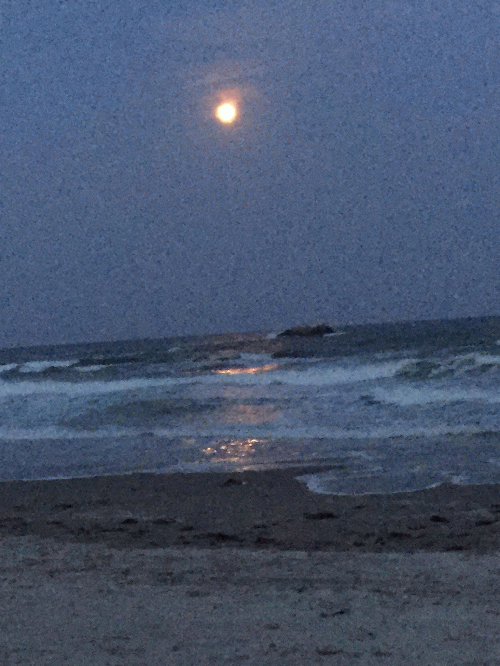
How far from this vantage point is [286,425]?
37.3ft

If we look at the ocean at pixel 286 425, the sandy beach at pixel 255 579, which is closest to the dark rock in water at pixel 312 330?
the ocean at pixel 286 425

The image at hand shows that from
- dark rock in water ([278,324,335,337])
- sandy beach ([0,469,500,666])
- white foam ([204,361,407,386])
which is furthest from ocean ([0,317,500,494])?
dark rock in water ([278,324,335,337])

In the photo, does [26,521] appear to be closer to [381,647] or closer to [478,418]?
[381,647]

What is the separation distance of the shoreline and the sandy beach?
20mm

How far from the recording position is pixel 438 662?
2.79m

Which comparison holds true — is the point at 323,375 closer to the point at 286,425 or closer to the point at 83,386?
the point at 83,386

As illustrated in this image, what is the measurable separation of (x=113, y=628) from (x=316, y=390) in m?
13.5

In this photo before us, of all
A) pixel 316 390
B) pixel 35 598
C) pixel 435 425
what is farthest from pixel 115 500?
pixel 316 390

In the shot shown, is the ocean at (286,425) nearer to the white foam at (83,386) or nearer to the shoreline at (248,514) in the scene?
the white foam at (83,386)

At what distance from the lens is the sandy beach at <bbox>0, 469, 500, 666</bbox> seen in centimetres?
300

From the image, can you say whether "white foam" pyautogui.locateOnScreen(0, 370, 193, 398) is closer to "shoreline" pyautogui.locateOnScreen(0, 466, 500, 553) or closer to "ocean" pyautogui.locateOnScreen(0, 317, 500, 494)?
"ocean" pyautogui.locateOnScreen(0, 317, 500, 494)

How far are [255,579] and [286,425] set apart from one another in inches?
291

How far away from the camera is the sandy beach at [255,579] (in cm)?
300

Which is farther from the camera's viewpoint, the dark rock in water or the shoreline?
the dark rock in water
